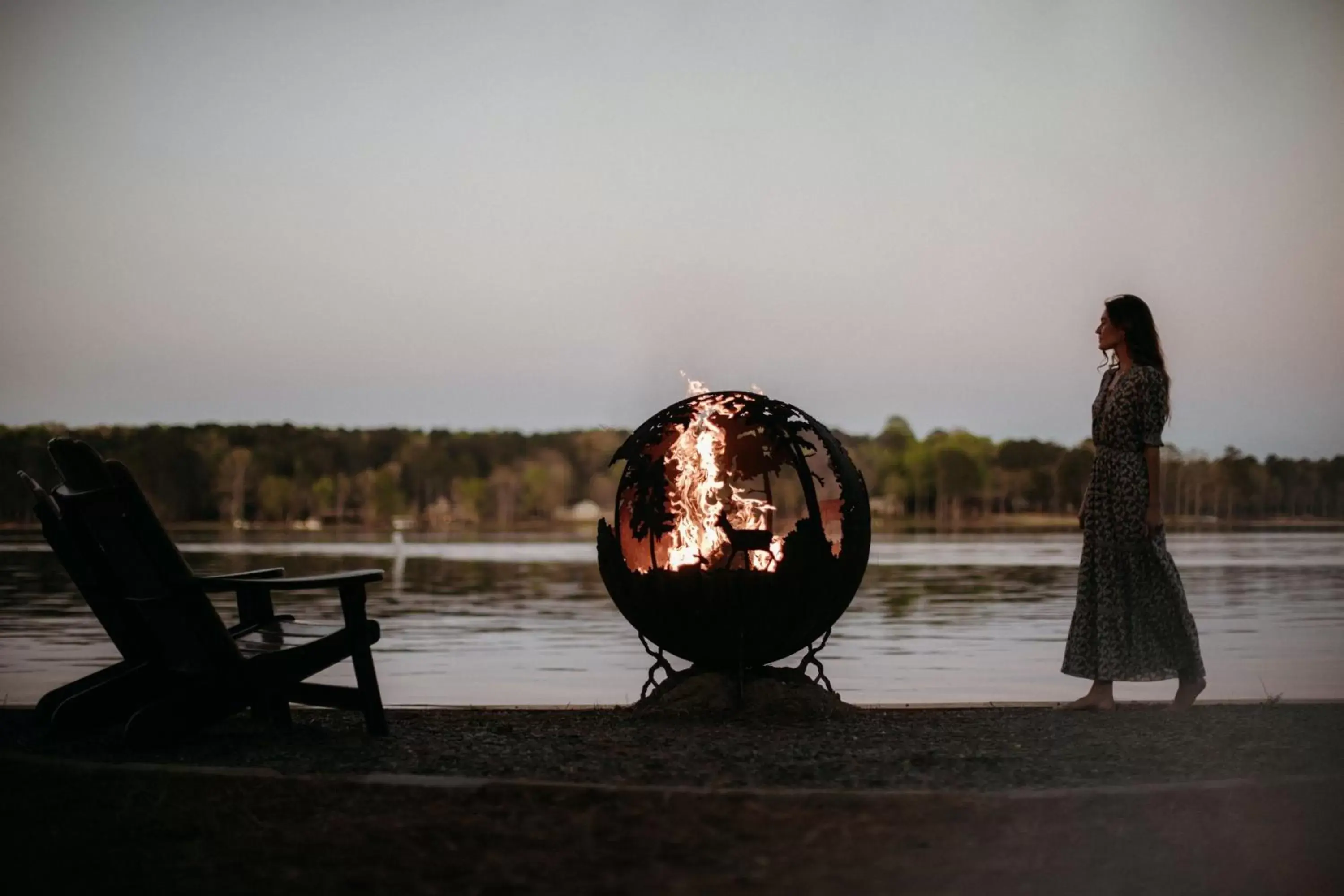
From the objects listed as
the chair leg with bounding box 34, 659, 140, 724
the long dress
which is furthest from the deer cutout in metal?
the chair leg with bounding box 34, 659, 140, 724

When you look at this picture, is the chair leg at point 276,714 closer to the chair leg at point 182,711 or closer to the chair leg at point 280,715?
the chair leg at point 280,715

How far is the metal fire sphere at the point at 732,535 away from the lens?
820 centimetres

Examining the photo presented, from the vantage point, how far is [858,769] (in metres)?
6.46

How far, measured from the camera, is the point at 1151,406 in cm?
895

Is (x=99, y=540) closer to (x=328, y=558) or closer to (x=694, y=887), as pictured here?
(x=694, y=887)

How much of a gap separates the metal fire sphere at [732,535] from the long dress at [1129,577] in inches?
57.6

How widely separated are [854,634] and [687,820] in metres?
11.0

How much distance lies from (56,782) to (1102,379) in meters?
6.14

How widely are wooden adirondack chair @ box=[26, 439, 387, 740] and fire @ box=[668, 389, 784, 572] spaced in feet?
5.41

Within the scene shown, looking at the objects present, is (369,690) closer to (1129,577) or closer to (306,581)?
(306,581)

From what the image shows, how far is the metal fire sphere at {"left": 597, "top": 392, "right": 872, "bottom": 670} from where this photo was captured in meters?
8.20

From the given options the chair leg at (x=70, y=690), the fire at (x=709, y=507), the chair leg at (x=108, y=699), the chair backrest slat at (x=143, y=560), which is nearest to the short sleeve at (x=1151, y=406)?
the fire at (x=709, y=507)

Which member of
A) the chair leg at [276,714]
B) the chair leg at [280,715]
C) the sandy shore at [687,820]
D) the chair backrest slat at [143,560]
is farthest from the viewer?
the chair leg at [280,715]

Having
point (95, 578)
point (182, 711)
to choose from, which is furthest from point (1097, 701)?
point (95, 578)
